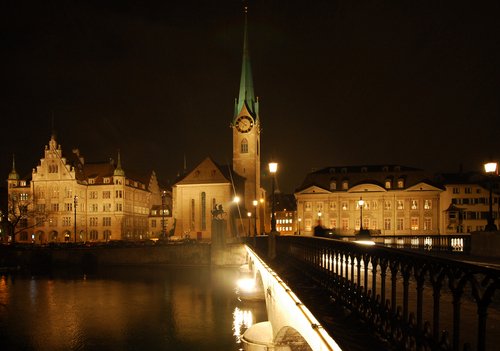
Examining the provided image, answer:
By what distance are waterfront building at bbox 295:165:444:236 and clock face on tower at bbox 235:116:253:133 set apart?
1474 centimetres

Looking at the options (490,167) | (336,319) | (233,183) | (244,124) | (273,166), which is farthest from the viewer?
(244,124)

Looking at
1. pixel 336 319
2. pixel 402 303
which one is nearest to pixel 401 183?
pixel 402 303

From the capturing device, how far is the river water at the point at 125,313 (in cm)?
3072

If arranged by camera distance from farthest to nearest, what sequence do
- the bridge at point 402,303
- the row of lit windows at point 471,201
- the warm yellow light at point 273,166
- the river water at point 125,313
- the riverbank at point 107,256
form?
the row of lit windows at point 471,201, the riverbank at point 107,256, the river water at point 125,313, the warm yellow light at point 273,166, the bridge at point 402,303

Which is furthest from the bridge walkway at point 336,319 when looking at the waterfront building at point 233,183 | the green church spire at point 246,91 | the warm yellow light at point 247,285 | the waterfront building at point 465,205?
the green church spire at point 246,91

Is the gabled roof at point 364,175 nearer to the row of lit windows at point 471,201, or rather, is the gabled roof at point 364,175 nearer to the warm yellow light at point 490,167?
the row of lit windows at point 471,201

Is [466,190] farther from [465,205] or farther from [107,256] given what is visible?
[107,256]

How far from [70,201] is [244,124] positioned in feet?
116

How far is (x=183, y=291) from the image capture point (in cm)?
4944

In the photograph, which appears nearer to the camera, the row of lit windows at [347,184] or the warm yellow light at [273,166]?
the warm yellow light at [273,166]

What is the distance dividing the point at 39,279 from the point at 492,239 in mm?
52096

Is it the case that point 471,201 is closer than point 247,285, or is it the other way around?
point 247,285

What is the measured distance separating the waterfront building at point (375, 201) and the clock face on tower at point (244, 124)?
14743 millimetres

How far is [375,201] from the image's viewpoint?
90.4 m
